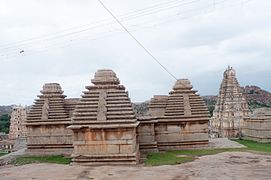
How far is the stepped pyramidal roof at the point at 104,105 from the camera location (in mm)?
15656

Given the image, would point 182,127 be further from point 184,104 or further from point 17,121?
point 17,121

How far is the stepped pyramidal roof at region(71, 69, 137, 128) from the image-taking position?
15656mm

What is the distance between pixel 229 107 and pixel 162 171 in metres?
29.6

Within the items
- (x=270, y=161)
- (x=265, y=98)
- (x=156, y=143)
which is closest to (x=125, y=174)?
(x=270, y=161)

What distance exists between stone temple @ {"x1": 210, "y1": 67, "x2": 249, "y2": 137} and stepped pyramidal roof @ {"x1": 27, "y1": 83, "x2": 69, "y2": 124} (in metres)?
20.6

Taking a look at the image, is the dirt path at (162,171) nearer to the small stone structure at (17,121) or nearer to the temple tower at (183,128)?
the temple tower at (183,128)

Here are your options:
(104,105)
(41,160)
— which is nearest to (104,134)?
(104,105)

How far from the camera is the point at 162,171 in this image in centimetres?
1311

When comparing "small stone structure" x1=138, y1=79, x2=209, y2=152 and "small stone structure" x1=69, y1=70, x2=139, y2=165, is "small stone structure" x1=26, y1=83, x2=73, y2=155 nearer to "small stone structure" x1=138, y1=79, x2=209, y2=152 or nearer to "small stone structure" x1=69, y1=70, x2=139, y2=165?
"small stone structure" x1=138, y1=79, x2=209, y2=152

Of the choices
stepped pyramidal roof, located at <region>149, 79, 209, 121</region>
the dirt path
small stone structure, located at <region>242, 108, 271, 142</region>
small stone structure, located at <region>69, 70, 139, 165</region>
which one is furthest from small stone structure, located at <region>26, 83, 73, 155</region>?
small stone structure, located at <region>242, 108, 271, 142</region>

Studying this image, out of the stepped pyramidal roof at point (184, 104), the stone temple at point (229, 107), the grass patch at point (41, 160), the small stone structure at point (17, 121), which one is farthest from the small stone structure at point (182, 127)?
the small stone structure at point (17, 121)

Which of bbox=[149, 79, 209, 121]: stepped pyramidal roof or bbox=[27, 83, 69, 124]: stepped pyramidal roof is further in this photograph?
bbox=[27, 83, 69, 124]: stepped pyramidal roof

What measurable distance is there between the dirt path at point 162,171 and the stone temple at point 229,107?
81.9 feet

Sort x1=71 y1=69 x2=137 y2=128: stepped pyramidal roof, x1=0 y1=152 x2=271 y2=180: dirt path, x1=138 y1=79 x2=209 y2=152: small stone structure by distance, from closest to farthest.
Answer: x1=0 y1=152 x2=271 y2=180: dirt path → x1=71 y1=69 x2=137 y2=128: stepped pyramidal roof → x1=138 y1=79 x2=209 y2=152: small stone structure
